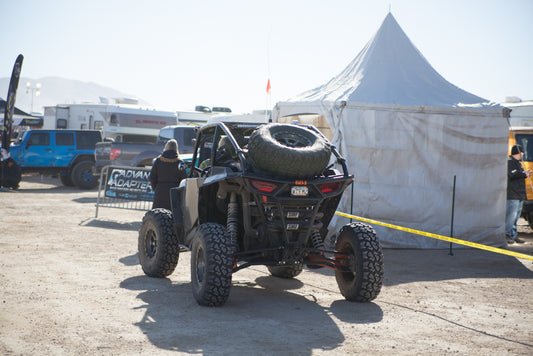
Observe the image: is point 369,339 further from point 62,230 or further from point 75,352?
point 62,230

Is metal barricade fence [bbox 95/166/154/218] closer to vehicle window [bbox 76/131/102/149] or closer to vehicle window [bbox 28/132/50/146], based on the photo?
vehicle window [bbox 76/131/102/149]

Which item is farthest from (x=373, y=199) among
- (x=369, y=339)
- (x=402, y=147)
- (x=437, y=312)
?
(x=369, y=339)

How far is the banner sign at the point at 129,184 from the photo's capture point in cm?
1355

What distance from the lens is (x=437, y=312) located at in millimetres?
6297

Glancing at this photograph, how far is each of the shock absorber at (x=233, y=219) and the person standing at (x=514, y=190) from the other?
24.3ft

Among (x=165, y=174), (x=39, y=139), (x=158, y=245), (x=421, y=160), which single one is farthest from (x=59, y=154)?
(x=158, y=245)

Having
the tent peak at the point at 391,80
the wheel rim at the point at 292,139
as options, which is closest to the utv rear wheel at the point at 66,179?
the tent peak at the point at 391,80

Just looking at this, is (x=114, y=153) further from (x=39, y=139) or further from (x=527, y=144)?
(x=527, y=144)

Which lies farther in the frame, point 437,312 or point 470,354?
point 437,312

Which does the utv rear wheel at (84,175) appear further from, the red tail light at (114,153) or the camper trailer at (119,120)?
the camper trailer at (119,120)

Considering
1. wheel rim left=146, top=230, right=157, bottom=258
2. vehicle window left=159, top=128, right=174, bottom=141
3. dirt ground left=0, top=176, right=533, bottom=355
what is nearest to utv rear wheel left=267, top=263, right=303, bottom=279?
dirt ground left=0, top=176, right=533, bottom=355

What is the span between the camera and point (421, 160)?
11.0 meters

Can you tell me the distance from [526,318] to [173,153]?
594 cm

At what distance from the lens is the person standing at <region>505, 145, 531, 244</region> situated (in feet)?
38.6
